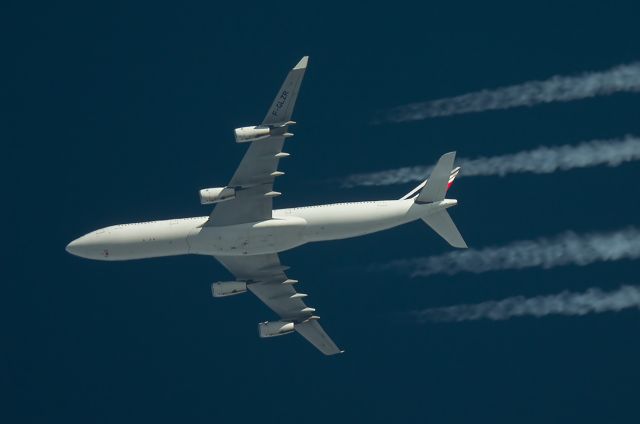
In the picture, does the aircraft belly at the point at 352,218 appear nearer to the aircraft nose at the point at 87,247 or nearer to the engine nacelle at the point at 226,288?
the engine nacelle at the point at 226,288

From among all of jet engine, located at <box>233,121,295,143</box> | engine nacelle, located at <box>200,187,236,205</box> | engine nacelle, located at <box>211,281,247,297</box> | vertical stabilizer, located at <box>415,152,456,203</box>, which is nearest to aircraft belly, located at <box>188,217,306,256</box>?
engine nacelle, located at <box>200,187,236,205</box>

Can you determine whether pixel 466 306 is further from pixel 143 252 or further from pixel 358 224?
pixel 143 252

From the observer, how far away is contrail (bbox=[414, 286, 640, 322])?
77.9 m

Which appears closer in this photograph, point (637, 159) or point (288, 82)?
point (288, 82)

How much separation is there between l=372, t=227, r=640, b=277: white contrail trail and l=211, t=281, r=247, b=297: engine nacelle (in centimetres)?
1007

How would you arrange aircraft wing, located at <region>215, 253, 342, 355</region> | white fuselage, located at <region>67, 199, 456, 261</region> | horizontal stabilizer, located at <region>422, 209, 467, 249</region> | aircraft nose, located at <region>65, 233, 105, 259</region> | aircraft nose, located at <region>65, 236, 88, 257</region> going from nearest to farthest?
1. white fuselage, located at <region>67, 199, 456, 261</region>
2. aircraft nose, located at <region>65, 233, 105, 259</region>
3. aircraft nose, located at <region>65, 236, 88, 257</region>
4. horizontal stabilizer, located at <region>422, 209, 467, 249</region>
5. aircraft wing, located at <region>215, 253, 342, 355</region>

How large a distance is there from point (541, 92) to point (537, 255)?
36.4ft

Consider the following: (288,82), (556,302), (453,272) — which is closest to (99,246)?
(288,82)

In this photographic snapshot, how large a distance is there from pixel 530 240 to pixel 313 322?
14794 mm

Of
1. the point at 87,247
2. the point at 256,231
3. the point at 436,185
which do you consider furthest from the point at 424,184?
the point at 87,247

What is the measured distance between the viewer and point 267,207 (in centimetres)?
7638

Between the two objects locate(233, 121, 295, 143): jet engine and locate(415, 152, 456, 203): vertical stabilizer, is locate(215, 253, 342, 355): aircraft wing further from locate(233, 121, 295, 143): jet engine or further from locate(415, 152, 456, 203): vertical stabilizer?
locate(233, 121, 295, 143): jet engine

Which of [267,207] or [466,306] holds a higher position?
[267,207]

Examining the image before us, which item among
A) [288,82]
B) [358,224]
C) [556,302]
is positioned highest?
[288,82]
